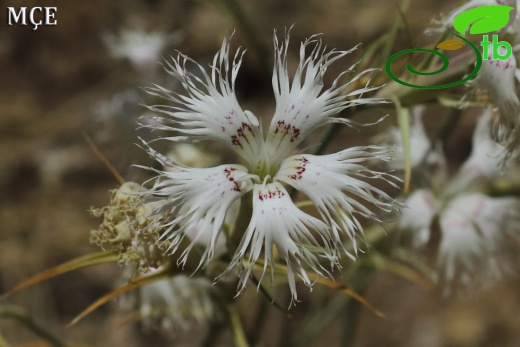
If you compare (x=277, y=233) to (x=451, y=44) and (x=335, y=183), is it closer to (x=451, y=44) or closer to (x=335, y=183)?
(x=335, y=183)

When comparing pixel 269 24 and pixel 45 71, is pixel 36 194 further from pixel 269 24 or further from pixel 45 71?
pixel 269 24

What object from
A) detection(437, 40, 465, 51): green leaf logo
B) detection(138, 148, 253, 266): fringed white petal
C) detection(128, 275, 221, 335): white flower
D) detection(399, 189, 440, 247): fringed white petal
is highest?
detection(437, 40, 465, 51): green leaf logo

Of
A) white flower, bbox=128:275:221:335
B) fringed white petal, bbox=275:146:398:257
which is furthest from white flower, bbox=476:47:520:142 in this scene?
white flower, bbox=128:275:221:335

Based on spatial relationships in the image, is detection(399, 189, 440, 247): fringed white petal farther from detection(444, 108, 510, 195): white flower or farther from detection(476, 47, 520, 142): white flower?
detection(476, 47, 520, 142): white flower

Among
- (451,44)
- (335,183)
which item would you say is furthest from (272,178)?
(451,44)

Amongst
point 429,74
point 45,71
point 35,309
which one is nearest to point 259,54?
point 429,74

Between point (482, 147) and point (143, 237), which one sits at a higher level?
point (143, 237)
